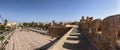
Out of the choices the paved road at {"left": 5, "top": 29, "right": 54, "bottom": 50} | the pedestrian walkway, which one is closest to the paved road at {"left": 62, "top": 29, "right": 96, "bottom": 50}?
the pedestrian walkway

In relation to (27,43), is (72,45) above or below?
above

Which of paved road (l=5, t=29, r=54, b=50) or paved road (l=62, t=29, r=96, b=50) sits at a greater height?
paved road (l=62, t=29, r=96, b=50)

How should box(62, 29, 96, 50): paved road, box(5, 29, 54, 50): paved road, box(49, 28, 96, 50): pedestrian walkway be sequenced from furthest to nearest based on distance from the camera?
box(5, 29, 54, 50): paved road < box(62, 29, 96, 50): paved road < box(49, 28, 96, 50): pedestrian walkway

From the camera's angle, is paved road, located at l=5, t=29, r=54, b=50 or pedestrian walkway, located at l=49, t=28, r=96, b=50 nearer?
pedestrian walkway, located at l=49, t=28, r=96, b=50

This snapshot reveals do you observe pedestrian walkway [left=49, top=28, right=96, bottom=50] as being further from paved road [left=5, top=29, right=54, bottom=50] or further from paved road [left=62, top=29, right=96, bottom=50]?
paved road [left=5, top=29, right=54, bottom=50]

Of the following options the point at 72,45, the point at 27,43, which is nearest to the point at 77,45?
the point at 72,45

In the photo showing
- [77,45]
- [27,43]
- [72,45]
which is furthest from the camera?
[27,43]

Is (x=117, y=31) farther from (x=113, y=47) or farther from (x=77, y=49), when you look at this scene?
(x=77, y=49)

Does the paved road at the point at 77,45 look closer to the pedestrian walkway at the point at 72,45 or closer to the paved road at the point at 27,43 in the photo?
the pedestrian walkway at the point at 72,45

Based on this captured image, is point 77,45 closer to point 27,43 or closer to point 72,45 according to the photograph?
point 72,45

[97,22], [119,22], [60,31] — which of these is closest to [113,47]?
[119,22]

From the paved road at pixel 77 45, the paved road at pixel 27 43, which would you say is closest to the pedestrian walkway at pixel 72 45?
the paved road at pixel 77 45

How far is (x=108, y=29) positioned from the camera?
4023 mm

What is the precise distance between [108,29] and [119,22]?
605 millimetres
